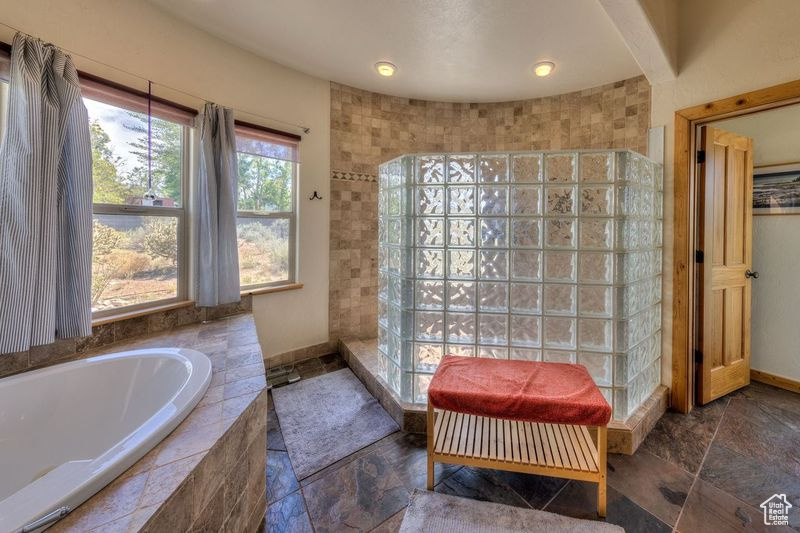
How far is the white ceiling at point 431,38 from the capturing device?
1.71 metres

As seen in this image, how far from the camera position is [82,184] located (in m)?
1.42

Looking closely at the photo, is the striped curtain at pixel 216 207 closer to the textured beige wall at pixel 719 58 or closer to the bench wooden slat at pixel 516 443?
the bench wooden slat at pixel 516 443

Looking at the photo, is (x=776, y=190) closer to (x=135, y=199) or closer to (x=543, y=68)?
(x=543, y=68)

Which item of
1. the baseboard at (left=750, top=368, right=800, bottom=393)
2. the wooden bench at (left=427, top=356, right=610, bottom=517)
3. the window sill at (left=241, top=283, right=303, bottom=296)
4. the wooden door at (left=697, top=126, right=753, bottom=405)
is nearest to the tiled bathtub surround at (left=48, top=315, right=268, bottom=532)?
the wooden bench at (left=427, top=356, right=610, bottom=517)

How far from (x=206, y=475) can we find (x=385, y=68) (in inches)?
103

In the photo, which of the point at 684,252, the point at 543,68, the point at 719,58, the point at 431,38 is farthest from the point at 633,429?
the point at 431,38

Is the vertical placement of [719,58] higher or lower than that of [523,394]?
higher

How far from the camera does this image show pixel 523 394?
125cm

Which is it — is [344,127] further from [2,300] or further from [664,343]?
[664,343]

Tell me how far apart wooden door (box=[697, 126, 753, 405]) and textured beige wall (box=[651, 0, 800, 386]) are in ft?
0.69

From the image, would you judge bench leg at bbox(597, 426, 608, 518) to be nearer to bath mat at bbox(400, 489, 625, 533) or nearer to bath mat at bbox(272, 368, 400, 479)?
bath mat at bbox(400, 489, 625, 533)

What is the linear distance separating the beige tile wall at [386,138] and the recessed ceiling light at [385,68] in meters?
0.40

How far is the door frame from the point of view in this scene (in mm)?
1857

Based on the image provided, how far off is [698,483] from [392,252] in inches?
73.5
